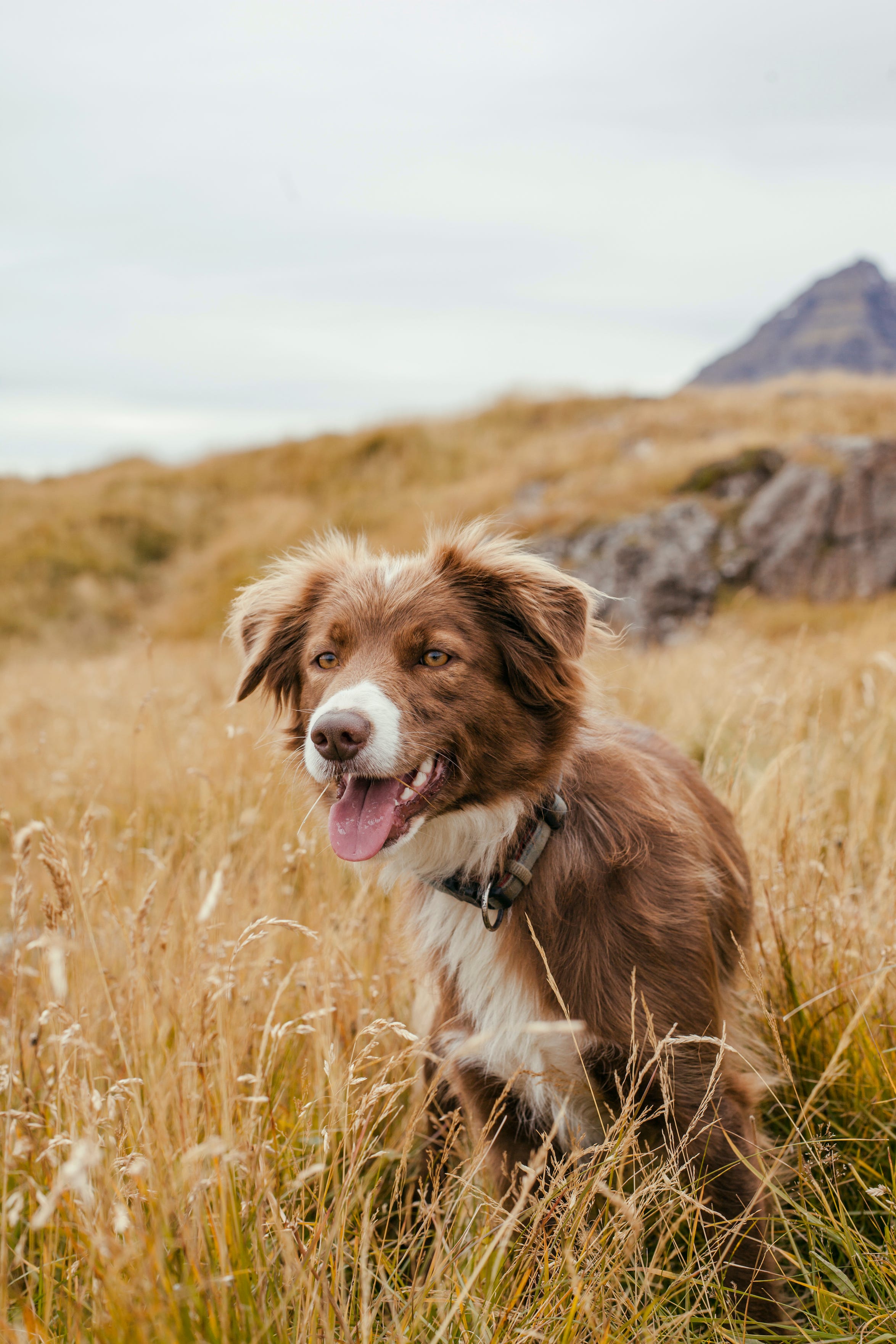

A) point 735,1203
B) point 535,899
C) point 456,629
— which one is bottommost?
point 735,1203

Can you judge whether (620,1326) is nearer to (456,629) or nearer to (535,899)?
(535,899)

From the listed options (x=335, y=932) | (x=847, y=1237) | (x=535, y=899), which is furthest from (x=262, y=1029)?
(x=847, y=1237)

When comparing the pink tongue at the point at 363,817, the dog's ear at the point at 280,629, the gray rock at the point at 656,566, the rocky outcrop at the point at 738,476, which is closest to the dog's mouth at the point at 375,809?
the pink tongue at the point at 363,817

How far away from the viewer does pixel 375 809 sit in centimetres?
214

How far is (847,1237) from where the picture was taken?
177cm

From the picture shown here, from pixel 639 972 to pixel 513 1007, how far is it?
36 centimetres

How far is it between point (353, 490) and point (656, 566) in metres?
13.2

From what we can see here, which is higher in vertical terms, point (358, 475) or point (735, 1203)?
point (358, 475)

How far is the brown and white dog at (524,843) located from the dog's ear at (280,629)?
0.26ft

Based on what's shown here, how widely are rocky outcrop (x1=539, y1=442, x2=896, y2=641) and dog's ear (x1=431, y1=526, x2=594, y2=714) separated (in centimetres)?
986

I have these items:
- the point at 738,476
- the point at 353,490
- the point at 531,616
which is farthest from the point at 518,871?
the point at 353,490

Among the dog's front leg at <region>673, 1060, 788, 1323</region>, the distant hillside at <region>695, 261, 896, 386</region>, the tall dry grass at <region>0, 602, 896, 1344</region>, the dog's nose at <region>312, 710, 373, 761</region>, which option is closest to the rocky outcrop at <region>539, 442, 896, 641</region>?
the tall dry grass at <region>0, 602, 896, 1344</region>

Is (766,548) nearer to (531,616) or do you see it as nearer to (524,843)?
(531,616)

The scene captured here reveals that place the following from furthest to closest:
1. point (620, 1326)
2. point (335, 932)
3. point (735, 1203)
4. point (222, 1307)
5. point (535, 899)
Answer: point (335, 932)
point (535, 899)
point (735, 1203)
point (620, 1326)
point (222, 1307)
